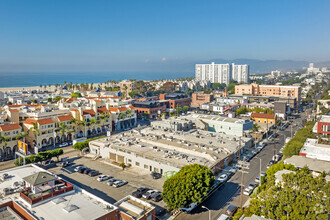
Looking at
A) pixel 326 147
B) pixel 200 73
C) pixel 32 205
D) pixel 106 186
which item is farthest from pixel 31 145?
pixel 200 73

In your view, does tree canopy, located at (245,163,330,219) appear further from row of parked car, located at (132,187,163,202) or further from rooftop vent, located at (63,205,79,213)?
rooftop vent, located at (63,205,79,213)

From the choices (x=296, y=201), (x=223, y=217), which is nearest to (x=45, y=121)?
(x=223, y=217)

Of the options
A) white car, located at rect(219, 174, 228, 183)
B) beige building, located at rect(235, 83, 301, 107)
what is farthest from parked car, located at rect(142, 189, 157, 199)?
beige building, located at rect(235, 83, 301, 107)

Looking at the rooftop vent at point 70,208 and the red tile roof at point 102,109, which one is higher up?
the red tile roof at point 102,109

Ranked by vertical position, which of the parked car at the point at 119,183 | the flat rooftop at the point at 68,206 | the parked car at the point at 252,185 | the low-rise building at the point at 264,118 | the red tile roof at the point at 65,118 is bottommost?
the parked car at the point at 252,185

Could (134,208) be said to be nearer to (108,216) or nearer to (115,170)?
(108,216)

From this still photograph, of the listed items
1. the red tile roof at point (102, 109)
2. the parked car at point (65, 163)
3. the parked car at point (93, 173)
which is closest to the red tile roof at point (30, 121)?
the parked car at point (65, 163)

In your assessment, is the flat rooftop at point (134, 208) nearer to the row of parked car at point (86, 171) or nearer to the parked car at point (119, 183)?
the parked car at point (119, 183)
